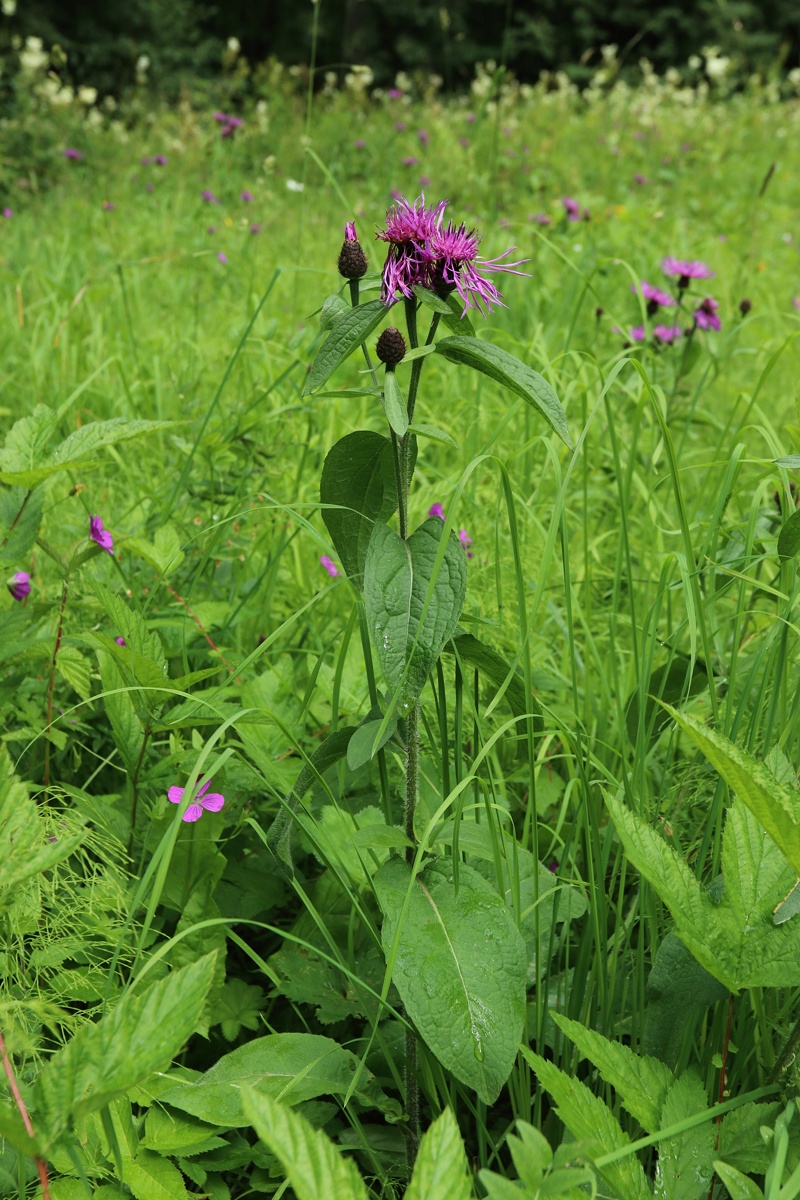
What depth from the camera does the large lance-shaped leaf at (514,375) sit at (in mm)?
667

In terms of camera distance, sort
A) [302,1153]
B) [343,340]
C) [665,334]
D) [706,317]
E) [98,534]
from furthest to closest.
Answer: [665,334]
[706,317]
[98,534]
[343,340]
[302,1153]

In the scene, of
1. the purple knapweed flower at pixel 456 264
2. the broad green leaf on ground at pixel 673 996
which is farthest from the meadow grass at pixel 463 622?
the purple knapweed flower at pixel 456 264

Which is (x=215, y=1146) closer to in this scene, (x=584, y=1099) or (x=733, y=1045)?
(x=584, y=1099)

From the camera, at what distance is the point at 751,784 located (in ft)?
1.90

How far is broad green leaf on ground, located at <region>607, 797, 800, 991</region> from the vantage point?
66 cm

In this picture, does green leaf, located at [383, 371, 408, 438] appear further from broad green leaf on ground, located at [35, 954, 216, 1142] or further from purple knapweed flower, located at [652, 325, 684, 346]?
purple knapweed flower, located at [652, 325, 684, 346]

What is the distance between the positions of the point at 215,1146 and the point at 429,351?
0.67 metres

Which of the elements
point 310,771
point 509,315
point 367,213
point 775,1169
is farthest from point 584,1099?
point 367,213

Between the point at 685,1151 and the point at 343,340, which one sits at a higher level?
the point at 343,340

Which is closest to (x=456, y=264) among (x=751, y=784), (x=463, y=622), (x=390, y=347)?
(x=390, y=347)

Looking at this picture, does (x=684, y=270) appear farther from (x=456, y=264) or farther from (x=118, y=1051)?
(x=118, y=1051)

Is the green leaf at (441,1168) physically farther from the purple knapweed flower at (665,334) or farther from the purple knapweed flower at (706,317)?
the purple knapweed flower at (665,334)

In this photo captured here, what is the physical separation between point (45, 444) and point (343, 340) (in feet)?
1.50

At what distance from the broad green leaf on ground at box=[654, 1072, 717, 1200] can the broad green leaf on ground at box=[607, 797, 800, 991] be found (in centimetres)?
10
